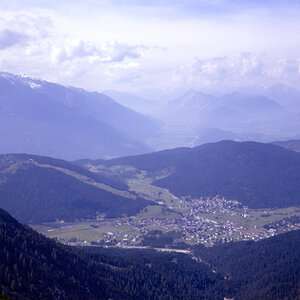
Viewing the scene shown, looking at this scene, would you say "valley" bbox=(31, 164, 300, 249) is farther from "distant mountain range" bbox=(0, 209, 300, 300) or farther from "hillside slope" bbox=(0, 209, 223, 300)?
"hillside slope" bbox=(0, 209, 223, 300)

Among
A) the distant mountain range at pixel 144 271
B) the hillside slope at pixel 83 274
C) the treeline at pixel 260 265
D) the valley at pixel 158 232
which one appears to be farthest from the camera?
the valley at pixel 158 232

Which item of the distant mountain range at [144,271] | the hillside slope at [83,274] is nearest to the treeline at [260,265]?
the distant mountain range at [144,271]

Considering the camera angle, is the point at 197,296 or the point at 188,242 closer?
the point at 197,296

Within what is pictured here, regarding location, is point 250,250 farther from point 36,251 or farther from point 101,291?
point 36,251

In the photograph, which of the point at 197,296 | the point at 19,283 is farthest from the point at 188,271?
the point at 19,283

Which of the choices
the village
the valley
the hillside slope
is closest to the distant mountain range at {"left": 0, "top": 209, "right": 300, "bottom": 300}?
the hillside slope

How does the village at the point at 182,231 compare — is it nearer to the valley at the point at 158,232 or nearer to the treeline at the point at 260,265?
the valley at the point at 158,232

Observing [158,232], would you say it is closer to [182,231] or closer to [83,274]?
[182,231]

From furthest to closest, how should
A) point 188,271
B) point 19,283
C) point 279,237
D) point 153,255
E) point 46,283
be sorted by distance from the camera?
point 279,237
point 153,255
point 188,271
point 46,283
point 19,283
